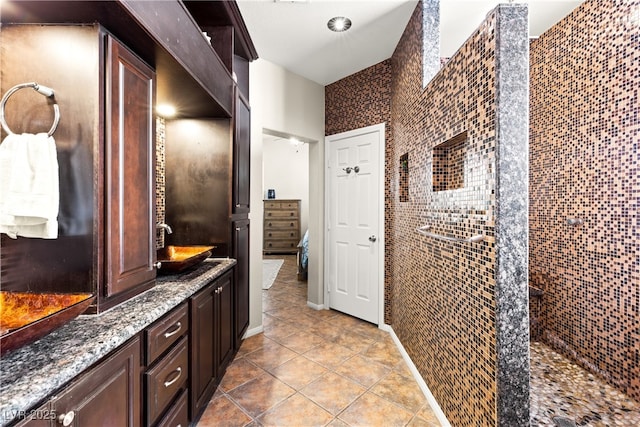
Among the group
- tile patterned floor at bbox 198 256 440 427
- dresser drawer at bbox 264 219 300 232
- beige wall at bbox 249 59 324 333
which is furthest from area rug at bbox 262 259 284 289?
tile patterned floor at bbox 198 256 440 427

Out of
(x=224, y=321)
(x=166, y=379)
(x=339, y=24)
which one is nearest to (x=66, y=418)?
(x=166, y=379)

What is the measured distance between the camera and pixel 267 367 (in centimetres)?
232

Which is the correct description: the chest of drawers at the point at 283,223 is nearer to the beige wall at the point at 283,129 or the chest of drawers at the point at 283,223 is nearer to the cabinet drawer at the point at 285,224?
the cabinet drawer at the point at 285,224

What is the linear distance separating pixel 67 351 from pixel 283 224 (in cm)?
659

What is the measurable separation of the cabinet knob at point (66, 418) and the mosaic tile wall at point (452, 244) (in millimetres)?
1512

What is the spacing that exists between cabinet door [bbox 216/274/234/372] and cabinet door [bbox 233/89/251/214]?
0.58m

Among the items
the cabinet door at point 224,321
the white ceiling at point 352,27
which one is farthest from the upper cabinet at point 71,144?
the white ceiling at point 352,27

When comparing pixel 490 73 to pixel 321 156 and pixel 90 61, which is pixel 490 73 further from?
pixel 321 156

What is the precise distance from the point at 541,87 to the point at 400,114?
118 centimetres

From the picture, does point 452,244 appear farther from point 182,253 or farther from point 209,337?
point 182,253

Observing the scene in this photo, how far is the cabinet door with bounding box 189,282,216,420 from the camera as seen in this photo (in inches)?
60.5

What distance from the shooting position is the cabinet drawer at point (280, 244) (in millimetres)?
7324

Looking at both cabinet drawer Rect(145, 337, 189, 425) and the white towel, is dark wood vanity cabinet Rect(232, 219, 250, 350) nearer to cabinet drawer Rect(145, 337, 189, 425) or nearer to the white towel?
cabinet drawer Rect(145, 337, 189, 425)

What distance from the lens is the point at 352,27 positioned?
2471 mm
